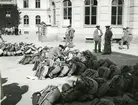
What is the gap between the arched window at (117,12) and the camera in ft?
77.8

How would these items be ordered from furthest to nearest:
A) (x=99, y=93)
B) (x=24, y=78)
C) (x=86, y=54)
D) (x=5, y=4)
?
1. (x=5, y=4)
2. (x=86, y=54)
3. (x=24, y=78)
4. (x=99, y=93)

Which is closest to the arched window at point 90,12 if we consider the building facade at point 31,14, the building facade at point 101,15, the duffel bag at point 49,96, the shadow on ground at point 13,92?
the building facade at point 101,15

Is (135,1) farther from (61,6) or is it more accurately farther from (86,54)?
(86,54)

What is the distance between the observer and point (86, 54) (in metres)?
11.3

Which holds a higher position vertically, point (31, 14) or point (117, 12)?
point (31, 14)

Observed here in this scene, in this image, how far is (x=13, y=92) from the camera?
763cm

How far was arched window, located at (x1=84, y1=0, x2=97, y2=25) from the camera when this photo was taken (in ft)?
78.0

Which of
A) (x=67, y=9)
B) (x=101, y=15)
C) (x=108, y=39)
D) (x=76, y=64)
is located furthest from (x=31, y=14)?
(x=76, y=64)

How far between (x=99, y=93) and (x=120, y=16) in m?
18.2

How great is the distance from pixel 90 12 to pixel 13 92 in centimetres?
1745

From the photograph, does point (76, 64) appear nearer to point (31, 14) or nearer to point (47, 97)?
point (47, 97)

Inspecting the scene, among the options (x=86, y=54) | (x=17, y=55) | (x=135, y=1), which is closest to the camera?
(x=86, y=54)

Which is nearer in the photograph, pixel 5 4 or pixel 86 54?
pixel 86 54

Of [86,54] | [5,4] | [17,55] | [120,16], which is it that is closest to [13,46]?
[17,55]
